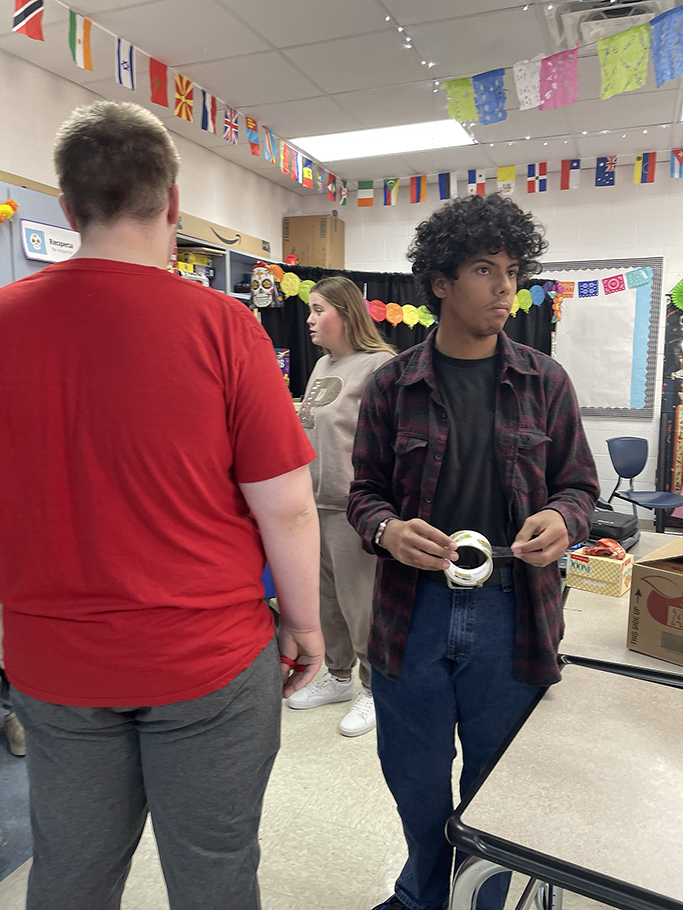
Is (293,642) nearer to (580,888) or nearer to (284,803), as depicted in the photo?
(580,888)

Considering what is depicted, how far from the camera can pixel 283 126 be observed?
15.8 ft

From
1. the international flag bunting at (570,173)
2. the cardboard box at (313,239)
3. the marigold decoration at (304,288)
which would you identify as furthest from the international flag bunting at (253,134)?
the international flag bunting at (570,173)

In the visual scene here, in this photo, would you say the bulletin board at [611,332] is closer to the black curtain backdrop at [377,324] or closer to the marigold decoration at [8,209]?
the black curtain backdrop at [377,324]

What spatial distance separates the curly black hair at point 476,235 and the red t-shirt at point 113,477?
570 millimetres

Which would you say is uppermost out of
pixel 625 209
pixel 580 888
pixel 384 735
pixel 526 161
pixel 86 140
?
pixel 526 161

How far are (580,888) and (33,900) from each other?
0.73 metres

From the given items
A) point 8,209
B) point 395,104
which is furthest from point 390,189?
point 8,209

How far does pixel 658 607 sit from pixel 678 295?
513 cm

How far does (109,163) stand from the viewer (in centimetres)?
81

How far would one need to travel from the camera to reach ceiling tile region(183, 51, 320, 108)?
3.81 meters

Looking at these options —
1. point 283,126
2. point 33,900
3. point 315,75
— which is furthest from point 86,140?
point 283,126

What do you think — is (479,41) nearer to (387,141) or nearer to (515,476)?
(387,141)

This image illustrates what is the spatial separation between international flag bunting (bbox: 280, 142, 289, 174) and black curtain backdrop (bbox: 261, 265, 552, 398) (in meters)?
0.80

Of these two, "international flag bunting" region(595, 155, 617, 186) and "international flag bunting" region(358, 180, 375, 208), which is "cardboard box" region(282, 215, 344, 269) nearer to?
"international flag bunting" region(358, 180, 375, 208)
